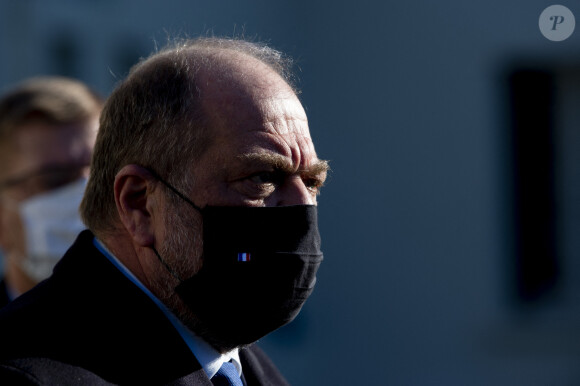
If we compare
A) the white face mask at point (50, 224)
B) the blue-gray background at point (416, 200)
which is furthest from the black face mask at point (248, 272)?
the blue-gray background at point (416, 200)

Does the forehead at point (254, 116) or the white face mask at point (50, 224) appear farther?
the white face mask at point (50, 224)

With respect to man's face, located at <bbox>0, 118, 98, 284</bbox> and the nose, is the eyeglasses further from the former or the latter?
the nose

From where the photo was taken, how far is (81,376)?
2117mm

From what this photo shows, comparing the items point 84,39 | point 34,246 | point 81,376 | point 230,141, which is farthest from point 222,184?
point 84,39

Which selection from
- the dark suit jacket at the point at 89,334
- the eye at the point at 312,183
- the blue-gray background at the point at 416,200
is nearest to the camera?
the dark suit jacket at the point at 89,334

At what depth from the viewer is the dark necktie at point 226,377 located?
8.28 ft

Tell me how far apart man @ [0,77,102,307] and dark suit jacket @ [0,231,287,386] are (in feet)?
5.48

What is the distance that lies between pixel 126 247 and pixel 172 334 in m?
0.32

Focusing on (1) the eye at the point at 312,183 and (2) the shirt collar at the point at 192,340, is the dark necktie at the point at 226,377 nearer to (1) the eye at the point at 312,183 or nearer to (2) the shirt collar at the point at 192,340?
(2) the shirt collar at the point at 192,340

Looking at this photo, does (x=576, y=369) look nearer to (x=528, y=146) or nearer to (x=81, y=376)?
(x=528, y=146)

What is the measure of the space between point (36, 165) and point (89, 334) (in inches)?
83.6

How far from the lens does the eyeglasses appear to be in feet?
13.6

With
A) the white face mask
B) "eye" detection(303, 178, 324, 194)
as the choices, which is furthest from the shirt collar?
the white face mask

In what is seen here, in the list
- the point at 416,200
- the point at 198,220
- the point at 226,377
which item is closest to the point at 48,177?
the point at 198,220
